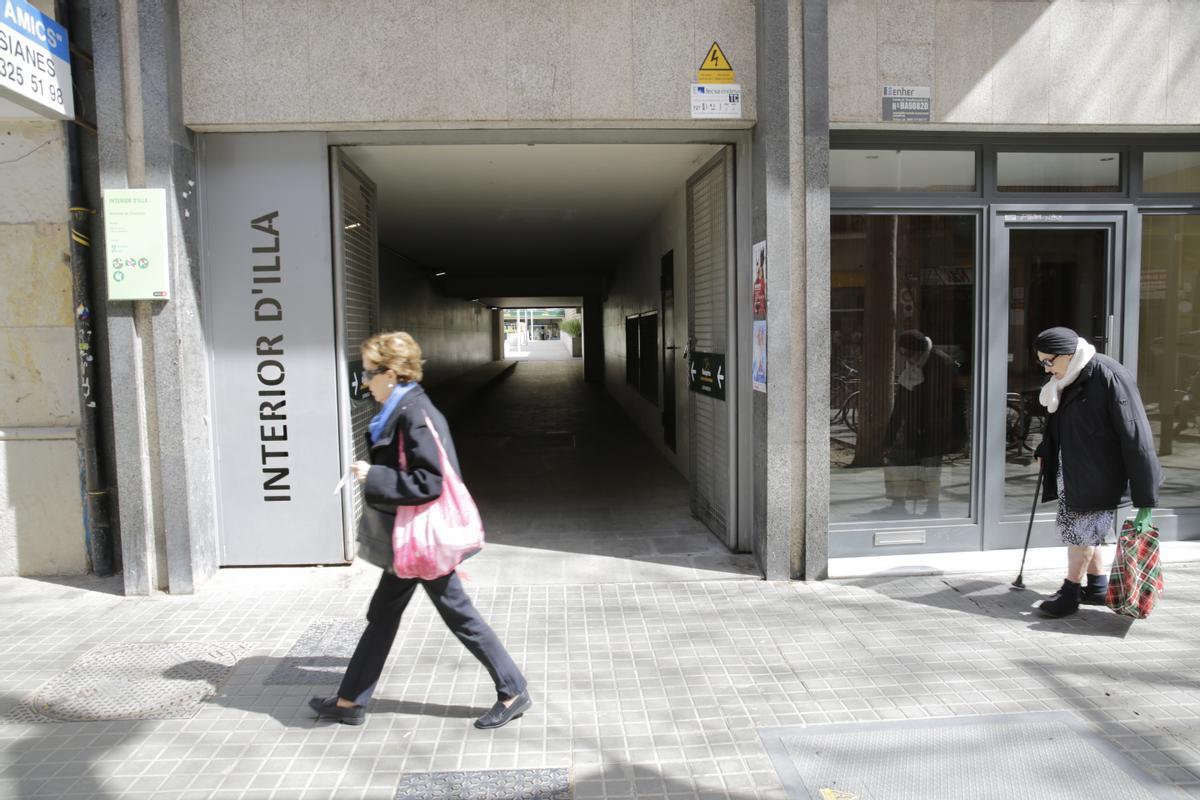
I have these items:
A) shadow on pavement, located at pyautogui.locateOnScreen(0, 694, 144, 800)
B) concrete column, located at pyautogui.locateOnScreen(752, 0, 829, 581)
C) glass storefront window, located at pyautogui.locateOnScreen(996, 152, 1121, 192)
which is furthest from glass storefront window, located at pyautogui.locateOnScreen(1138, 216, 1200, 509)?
shadow on pavement, located at pyautogui.locateOnScreen(0, 694, 144, 800)

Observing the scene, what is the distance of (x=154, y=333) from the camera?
5.12m

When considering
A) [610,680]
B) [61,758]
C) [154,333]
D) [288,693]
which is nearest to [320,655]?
[288,693]

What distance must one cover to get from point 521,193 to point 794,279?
437cm

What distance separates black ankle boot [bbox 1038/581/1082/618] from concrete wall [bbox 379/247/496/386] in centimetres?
774

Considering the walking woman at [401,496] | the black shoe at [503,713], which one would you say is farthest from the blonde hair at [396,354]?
the black shoe at [503,713]

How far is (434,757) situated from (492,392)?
20022mm

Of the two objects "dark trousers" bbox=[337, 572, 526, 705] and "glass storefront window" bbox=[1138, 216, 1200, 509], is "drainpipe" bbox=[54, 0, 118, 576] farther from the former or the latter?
"glass storefront window" bbox=[1138, 216, 1200, 509]

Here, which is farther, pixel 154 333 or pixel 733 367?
pixel 733 367

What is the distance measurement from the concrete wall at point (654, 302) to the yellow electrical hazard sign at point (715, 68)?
8.32ft

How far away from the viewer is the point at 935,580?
213 inches

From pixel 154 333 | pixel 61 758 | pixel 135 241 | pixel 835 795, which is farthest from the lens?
pixel 154 333

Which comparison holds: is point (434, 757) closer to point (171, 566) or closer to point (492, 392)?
point (171, 566)

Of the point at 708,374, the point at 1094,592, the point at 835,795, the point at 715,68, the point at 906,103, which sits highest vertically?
the point at 715,68

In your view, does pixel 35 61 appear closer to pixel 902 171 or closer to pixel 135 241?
pixel 135 241
